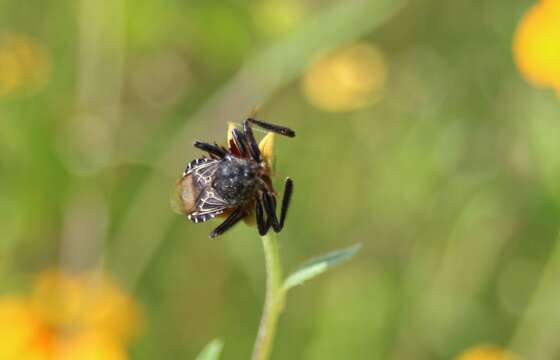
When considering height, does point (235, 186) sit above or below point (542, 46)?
above

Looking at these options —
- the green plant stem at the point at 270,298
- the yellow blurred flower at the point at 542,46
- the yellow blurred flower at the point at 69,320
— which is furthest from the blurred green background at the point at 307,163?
the green plant stem at the point at 270,298

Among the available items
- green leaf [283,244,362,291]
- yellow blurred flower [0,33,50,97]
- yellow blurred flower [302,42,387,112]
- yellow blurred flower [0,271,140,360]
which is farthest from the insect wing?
yellow blurred flower [0,33,50,97]

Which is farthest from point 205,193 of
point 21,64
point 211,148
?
point 21,64

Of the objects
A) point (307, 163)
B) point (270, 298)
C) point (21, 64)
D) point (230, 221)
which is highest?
point (21, 64)

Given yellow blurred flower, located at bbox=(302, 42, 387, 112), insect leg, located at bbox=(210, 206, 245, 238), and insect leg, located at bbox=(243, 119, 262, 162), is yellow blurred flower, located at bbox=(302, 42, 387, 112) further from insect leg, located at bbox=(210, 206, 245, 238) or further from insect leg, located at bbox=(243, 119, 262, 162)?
insect leg, located at bbox=(210, 206, 245, 238)

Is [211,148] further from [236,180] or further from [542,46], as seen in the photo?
[542,46]
